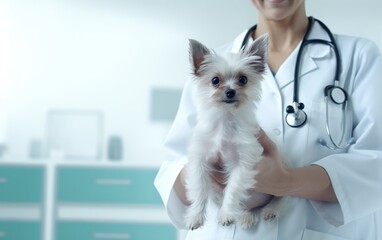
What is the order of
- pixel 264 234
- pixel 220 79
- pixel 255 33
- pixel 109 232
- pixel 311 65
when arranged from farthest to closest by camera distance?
1. pixel 109 232
2. pixel 255 33
3. pixel 311 65
4. pixel 264 234
5. pixel 220 79

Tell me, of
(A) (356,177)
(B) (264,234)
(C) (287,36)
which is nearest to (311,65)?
(C) (287,36)

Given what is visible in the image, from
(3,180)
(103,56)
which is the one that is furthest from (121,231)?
(103,56)

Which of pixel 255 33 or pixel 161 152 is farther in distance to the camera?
A: pixel 161 152

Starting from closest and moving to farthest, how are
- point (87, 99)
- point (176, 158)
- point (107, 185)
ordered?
point (176, 158) < point (107, 185) < point (87, 99)

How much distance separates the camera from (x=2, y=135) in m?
2.87

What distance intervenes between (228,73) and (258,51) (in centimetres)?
9

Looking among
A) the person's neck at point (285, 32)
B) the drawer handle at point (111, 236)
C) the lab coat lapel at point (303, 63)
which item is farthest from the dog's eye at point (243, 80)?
the drawer handle at point (111, 236)

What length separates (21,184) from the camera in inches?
109

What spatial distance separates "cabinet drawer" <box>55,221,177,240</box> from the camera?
8.95 ft

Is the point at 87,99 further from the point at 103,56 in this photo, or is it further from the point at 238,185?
the point at 238,185

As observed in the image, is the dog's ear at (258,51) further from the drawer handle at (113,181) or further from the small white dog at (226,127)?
the drawer handle at (113,181)

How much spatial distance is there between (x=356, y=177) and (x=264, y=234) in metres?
0.26

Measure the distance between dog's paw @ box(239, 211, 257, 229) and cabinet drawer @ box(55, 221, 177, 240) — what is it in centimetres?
157

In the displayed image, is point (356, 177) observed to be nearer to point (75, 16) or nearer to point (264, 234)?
point (264, 234)
